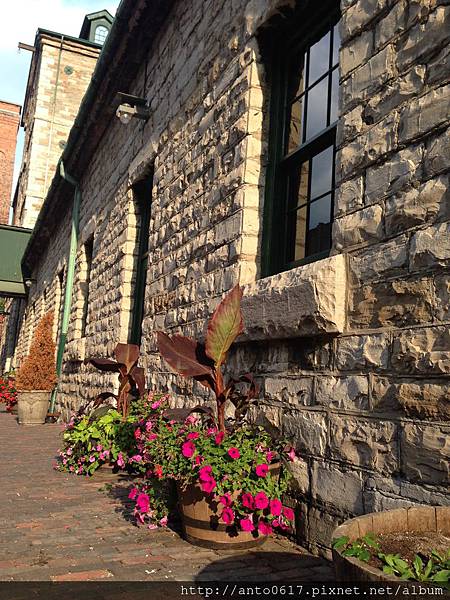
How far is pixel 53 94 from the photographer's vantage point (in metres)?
25.6

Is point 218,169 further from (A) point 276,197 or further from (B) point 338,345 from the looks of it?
(B) point 338,345

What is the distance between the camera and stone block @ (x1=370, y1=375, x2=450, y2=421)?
2.26 m

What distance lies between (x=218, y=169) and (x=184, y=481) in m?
2.70

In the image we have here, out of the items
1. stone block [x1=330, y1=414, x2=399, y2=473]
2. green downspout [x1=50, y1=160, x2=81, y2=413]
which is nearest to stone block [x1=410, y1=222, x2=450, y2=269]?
stone block [x1=330, y1=414, x2=399, y2=473]

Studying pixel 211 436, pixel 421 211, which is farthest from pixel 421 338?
pixel 211 436

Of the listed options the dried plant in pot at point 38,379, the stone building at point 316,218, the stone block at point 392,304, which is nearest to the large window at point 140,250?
the stone building at point 316,218

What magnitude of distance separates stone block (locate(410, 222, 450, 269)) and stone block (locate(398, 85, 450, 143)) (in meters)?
0.47

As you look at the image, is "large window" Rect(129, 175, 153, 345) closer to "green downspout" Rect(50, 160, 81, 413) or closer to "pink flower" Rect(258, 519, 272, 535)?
"green downspout" Rect(50, 160, 81, 413)

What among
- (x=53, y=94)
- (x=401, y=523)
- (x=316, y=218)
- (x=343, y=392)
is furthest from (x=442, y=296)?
(x=53, y=94)

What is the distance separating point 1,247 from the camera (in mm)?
19922

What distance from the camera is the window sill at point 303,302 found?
288 centimetres

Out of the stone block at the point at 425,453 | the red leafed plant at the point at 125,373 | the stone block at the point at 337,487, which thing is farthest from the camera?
the red leafed plant at the point at 125,373

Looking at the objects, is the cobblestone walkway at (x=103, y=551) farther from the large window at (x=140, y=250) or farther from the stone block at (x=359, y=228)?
the large window at (x=140, y=250)

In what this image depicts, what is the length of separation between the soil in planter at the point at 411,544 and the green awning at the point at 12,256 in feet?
65.7
